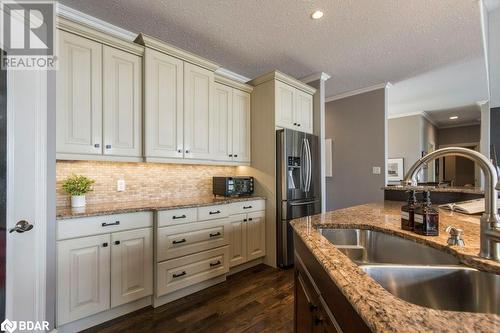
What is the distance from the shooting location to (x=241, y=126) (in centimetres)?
324

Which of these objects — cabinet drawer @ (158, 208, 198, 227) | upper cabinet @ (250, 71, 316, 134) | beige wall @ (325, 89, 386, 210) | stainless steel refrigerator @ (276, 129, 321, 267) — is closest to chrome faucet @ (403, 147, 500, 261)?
cabinet drawer @ (158, 208, 198, 227)

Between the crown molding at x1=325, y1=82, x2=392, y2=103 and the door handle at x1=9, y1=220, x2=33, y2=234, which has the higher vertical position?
the crown molding at x1=325, y1=82, x2=392, y2=103

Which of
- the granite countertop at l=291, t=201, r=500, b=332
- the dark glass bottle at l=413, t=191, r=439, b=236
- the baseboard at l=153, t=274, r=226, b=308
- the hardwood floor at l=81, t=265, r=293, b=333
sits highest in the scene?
the dark glass bottle at l=413, t=191, r=439, b=236

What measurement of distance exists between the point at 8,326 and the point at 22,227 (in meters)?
0.58

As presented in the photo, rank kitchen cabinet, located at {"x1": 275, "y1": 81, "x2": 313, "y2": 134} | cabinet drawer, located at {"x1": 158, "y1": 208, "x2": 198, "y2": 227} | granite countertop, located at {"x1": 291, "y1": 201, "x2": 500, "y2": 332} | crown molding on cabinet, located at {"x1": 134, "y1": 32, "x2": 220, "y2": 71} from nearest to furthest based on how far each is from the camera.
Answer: granite countertop, located at {"x1": 291, "y1": 201, "x2": 500, "y2": 332} → cabinet drawer, located at {"x1": 158, "y1": 208, "x2": 198, "y2": 227} → crown molding on cabinet, located at {"x1": 134, "y1": 32, "x2": 220, "y2": 71} → kitchen cabinet, located at {"x1": 275, "y1": 81, "x2": 313, "y2": 134}

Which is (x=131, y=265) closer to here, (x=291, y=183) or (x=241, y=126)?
(x=291, y=183)

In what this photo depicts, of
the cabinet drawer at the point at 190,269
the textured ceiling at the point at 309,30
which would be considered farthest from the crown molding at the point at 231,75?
the cabinet drawer at the point at 190,269

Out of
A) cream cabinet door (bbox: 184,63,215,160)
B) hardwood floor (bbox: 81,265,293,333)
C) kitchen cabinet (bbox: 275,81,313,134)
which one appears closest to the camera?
hardwood floor (bbox: 81,265,293,333)

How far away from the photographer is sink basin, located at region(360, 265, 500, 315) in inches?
33.2

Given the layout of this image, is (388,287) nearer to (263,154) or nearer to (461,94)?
(263,154)

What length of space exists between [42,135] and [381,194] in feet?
13.9

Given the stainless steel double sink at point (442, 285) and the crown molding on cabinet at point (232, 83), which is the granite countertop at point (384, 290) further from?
the crown molding on cabinet at point (232, 83)

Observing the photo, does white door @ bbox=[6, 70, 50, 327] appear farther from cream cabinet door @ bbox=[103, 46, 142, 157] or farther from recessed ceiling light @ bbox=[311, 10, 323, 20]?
recessed ceiling light @ bbox=[311, 10, 323, 20]

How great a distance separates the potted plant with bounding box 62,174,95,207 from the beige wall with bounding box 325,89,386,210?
385 centimetres
